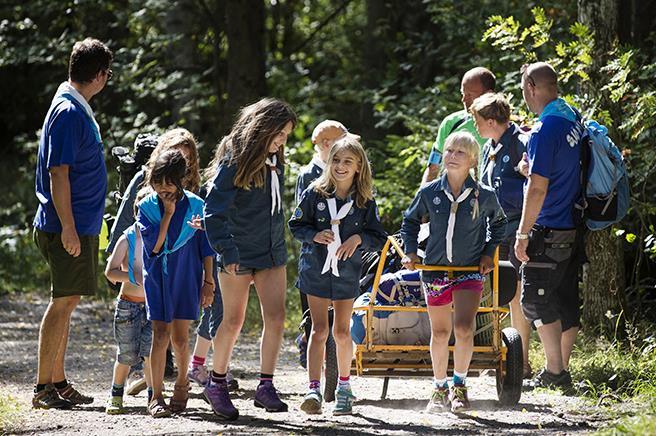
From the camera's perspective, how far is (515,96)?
11.4 metres

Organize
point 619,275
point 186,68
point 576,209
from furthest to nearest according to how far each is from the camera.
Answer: point 186,68, point 619,275, point 576,209

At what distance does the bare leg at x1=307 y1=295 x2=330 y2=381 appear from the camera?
6.97 metres

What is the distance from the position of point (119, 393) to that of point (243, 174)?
5.62ft

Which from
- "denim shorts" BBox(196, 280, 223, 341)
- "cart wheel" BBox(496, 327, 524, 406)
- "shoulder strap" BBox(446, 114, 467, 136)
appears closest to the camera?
"cart wheel" BBox(496, 327, 524, 406)

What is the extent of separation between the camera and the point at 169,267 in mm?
6832

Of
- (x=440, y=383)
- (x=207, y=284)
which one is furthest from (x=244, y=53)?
(x=440, y=383)

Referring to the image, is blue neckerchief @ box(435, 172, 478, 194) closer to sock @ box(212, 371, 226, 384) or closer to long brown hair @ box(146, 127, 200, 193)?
long brown hair @ box(146, 127, 200, 193)

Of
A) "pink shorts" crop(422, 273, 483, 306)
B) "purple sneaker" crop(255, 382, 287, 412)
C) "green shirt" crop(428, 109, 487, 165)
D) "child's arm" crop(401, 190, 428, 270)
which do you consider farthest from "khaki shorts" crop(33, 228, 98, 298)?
"green shirt" crop(428, 109, 487, 165)

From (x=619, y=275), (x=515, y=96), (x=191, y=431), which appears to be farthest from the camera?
(x=515, y=96)

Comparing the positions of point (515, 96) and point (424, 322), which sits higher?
point (515, 96)

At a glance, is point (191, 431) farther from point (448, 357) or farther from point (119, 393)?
point (448, 357)

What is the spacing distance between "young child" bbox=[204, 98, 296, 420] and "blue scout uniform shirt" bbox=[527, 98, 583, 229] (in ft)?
5.65

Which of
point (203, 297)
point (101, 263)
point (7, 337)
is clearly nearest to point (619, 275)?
point (203, 297)

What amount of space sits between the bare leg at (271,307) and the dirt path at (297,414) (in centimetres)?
38
